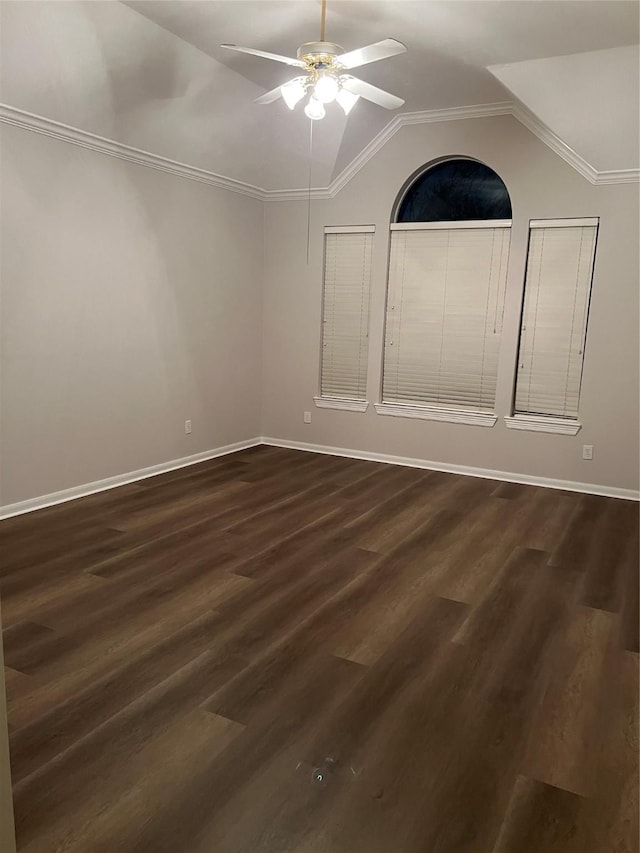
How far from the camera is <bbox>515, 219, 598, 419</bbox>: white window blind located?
17.1 feet

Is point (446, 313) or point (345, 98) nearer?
point (345, 98)

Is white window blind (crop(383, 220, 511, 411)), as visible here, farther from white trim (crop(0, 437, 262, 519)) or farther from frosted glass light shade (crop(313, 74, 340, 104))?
frosted glass light shade (crop(313, 74, 340, 104))

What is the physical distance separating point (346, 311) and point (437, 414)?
4.50ft

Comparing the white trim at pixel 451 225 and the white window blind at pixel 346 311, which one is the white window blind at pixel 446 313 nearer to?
the white trim at pixel 451 225

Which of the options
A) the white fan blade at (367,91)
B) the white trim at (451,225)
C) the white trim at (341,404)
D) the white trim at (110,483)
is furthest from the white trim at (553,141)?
the white trim at (110,483)

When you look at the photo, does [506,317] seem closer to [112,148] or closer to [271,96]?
[271,96]

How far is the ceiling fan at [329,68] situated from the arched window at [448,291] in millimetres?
2223

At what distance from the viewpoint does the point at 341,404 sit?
6.42 metres

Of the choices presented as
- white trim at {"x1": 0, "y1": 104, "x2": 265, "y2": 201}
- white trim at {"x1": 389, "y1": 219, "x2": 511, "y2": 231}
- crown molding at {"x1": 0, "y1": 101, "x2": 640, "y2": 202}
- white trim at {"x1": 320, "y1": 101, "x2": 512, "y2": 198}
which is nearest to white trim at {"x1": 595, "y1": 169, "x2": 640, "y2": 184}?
crown molding at {"x1": 0, "y1": 101, "x2": 640, "y2": 202}

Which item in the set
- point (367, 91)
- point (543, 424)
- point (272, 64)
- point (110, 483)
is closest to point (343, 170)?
point (272, 64)

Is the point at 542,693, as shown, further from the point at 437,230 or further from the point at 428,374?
the point at 437,230

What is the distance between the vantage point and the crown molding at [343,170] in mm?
4176

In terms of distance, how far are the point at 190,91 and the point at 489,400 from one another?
11.4ft

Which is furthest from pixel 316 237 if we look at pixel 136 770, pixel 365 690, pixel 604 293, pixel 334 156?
pixel 136 770
